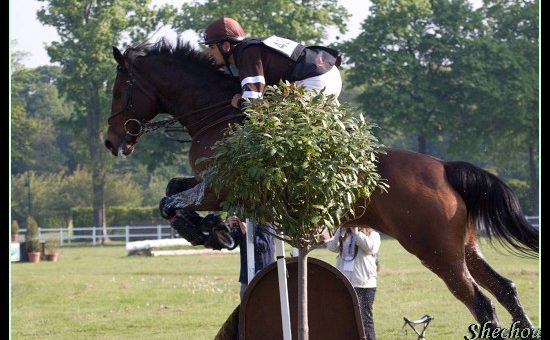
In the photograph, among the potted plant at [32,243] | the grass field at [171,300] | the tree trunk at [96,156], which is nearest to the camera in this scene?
the grass field at [171,300]

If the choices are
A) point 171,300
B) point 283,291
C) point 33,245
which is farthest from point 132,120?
point 33,245

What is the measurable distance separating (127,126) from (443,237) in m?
2.93

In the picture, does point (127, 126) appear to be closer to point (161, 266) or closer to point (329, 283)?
point (329, 283)

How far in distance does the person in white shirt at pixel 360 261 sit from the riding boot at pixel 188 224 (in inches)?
64.6

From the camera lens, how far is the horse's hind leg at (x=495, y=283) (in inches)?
289

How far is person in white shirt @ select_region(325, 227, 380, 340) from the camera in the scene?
30.0 feet

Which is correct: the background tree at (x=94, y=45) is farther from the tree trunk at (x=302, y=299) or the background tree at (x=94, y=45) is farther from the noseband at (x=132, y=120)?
the tree trunk at (x=302, y=299)

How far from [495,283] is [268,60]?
2.50 m

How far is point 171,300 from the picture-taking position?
15.2m

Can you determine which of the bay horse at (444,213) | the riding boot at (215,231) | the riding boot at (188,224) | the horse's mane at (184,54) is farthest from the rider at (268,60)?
the riding boot at (215,231)

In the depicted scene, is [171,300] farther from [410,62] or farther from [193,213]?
[410,62]

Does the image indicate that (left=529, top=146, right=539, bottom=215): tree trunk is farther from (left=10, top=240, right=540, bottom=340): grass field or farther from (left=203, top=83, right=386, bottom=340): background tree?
(left=203, top=83, right=386, bottom=340): background tree

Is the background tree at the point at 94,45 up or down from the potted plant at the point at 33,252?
up
